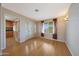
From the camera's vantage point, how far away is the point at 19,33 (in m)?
6.14

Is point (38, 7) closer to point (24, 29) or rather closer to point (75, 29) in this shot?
point (75, 29)

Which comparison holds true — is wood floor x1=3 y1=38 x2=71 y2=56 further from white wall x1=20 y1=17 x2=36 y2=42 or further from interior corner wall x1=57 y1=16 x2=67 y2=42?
interior corner wall x1=57 y1=16 x2=67 y2=42

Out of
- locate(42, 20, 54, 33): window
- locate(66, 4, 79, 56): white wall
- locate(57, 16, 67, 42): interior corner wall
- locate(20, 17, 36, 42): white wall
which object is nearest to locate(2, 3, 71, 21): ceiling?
locate(66, 4, 79, 56): white wall

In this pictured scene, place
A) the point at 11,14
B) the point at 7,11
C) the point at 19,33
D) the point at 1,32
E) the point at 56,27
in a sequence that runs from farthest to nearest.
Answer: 1. the point at 56,27
2. the point at 19,33
3. the point at 11,14
4. the point at 7,11
5. the point at 1,32

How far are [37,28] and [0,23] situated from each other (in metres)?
6.52

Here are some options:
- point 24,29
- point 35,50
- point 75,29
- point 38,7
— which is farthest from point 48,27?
point 75,29

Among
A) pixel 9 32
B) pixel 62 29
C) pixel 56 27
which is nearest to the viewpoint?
pixel 62 29

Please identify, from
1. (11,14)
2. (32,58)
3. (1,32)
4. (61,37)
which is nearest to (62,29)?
(61,37)

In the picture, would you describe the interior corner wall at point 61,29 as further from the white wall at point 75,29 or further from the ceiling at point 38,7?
the white wall at point 75,29

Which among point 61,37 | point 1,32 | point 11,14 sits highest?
point 11,14

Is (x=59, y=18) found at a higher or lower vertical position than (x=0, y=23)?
higher

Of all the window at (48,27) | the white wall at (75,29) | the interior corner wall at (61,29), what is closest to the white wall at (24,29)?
the window at (48,27)

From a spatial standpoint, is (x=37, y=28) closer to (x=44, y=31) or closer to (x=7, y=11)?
(x=44, y=31)

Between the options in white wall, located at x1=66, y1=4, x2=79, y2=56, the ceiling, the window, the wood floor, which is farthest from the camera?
the window
